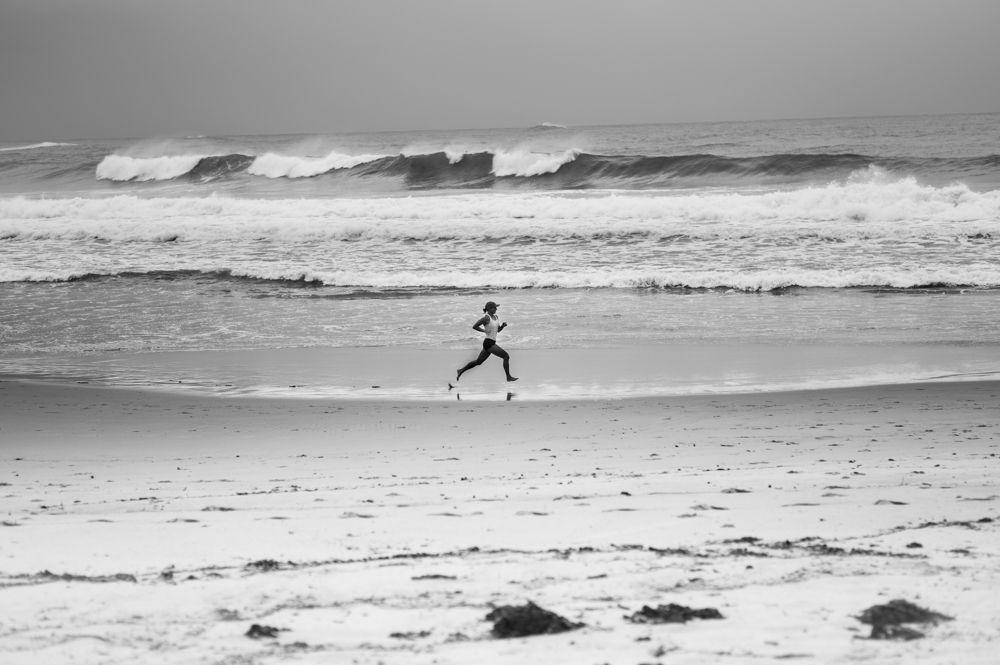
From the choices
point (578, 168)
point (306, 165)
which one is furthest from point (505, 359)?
point (306, 165)

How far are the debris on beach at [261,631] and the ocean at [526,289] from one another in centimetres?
676

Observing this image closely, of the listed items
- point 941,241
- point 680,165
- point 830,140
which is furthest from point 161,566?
point 830,140

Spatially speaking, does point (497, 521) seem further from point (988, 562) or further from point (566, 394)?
point (566, 394)

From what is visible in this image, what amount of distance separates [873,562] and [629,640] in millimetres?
1496

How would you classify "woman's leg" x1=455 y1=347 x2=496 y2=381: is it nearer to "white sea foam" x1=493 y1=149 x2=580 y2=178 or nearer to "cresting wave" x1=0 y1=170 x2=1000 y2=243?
"cresting wave" x1=0 y1=170 x2=1000 y2=243

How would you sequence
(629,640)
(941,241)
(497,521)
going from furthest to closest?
(941,241), (497,521), (629,640)

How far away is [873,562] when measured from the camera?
168 inches

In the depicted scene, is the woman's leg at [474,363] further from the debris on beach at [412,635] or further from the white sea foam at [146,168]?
the white sea foam at [146,168]

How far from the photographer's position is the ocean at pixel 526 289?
11.5 meters

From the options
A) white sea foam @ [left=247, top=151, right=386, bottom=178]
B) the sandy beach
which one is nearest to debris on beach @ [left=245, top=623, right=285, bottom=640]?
the sandy beach

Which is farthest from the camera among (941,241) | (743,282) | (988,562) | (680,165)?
(680,165)

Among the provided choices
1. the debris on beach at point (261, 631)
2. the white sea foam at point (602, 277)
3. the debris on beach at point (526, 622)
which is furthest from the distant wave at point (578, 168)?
the debris on beach at point (261, 631)

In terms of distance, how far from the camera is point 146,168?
181ft

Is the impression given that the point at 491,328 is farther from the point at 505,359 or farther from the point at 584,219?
the point at 584,219
